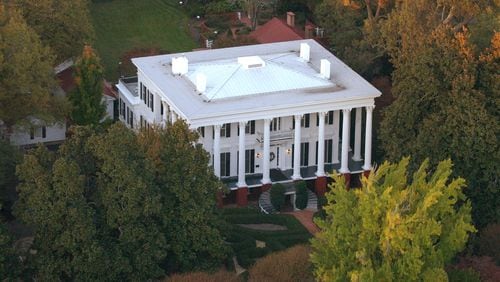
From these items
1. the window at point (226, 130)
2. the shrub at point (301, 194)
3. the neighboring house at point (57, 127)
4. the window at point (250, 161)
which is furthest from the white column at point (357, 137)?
the neighboring house at point (57, 127)

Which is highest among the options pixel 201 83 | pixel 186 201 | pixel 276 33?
pixel 201 83

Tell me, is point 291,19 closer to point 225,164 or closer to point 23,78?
point 225,164

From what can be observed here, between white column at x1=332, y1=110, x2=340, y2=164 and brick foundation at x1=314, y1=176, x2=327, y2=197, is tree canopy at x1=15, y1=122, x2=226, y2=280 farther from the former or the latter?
white column at x1=332, y1=110, x2=340, y2=164

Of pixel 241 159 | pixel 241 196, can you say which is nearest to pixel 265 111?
pixel 241 159

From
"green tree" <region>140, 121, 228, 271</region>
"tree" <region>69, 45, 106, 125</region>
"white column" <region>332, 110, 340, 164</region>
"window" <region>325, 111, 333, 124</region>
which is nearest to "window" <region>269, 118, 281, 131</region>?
"window" <region>325, 111, 333, 124</region>

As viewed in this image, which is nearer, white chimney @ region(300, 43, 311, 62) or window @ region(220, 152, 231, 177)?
window @ region(220, 152, 231, 177)

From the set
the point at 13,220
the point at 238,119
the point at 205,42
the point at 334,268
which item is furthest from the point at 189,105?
the point at 205,42
